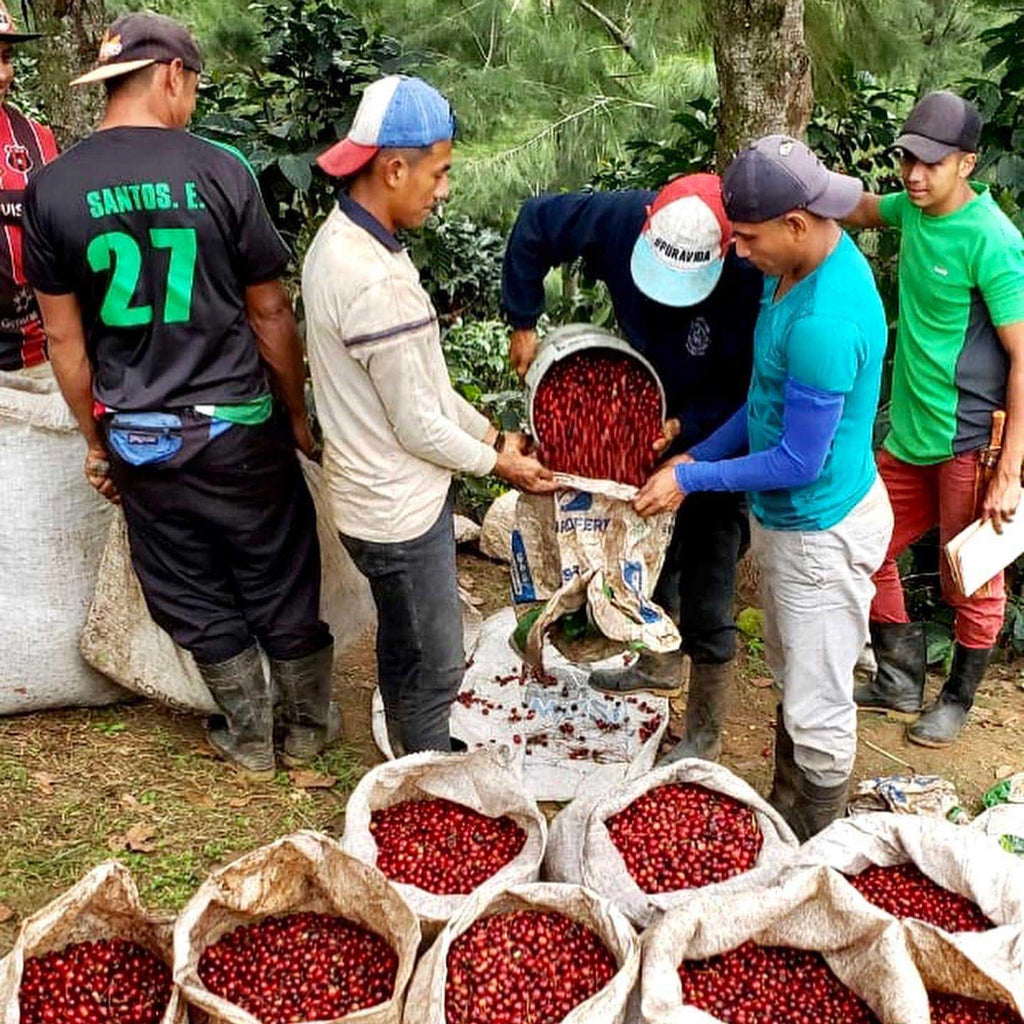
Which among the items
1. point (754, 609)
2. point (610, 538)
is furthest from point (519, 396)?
point (610, 538)

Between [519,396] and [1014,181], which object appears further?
[519,396]

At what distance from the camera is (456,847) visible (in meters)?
2.47

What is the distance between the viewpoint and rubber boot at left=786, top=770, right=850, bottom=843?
275 cm

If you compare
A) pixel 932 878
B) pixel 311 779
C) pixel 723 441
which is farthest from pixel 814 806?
pixel 311 779

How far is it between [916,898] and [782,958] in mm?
315

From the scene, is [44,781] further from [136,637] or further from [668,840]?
[668,840]

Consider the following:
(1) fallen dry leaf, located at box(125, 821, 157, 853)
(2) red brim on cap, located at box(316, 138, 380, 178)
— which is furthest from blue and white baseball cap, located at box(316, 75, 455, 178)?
(1) fallen dry leaf, located at box(125, 821, 157, 853)

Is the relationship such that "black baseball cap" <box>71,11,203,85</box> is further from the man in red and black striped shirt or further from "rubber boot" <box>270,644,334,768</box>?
"rubber boot" <box>270,644,334,768</box>

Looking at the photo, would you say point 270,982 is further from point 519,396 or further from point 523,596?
point 519,396

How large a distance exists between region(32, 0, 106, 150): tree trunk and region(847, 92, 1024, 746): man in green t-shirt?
2377 mm

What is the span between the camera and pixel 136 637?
3197 millimetres

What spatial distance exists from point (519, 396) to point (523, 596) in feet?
8.56

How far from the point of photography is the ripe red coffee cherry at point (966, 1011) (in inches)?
81.2

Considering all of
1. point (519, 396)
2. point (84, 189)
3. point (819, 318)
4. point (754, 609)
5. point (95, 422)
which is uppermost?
point (84, 189)
